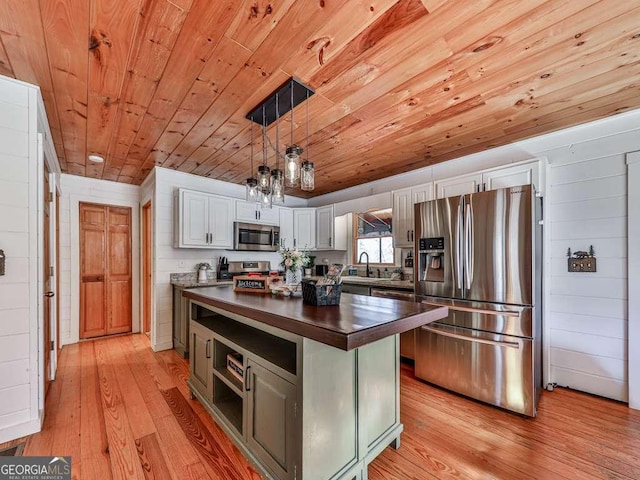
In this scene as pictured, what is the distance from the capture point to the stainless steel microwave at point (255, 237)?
420 centimetres


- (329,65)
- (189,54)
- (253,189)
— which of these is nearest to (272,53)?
(329,65)

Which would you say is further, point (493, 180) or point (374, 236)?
point (374, 236)

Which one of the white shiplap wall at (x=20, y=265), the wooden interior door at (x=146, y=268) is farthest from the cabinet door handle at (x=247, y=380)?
the wooden interior door at (x=146, y=268)

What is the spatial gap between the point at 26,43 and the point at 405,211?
3.53 m

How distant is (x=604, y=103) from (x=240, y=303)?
10.4 feet

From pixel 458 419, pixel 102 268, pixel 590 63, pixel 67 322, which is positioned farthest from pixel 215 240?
pixel 590 63

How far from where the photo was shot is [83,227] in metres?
4.22

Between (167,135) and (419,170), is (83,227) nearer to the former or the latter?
(167,135)

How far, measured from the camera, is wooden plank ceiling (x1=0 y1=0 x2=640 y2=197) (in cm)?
137

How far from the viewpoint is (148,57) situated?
1652 millimetres

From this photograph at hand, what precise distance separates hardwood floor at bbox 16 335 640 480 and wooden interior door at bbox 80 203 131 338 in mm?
1700

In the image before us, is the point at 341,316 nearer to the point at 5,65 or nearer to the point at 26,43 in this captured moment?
the point at 26,43

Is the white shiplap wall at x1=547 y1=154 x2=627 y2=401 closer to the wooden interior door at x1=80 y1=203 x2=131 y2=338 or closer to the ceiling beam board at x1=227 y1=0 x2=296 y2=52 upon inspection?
the ceiling beam board at x1=227 y1=0 x2=296 y2=52

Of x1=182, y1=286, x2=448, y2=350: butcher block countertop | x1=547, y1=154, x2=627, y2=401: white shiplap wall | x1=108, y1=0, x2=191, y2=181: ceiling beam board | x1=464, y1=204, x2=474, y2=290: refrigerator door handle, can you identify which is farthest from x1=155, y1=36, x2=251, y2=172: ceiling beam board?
x1=547, y1=154, x2=627, y2=401: white shiplap wall
